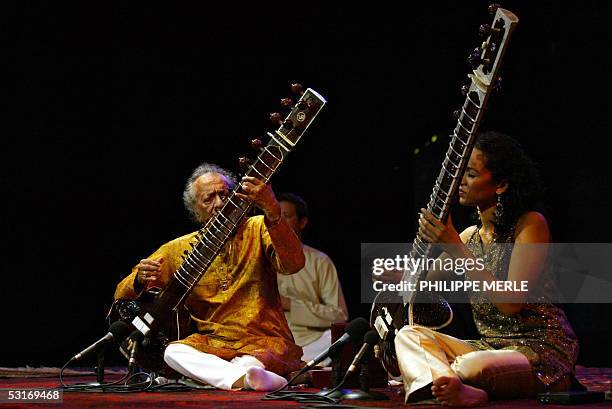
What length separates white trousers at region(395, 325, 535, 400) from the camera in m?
3.38

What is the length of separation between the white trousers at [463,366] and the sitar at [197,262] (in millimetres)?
1106

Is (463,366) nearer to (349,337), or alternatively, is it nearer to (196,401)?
(349,337)

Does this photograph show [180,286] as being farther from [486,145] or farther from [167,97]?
[167,97]

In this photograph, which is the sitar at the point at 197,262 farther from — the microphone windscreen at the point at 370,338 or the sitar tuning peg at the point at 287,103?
the microphone windscreen at the point at 370,338

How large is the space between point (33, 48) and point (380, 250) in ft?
9.28

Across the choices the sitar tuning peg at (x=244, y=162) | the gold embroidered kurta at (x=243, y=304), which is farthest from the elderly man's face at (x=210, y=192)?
the sitar tuning peg at (x=244, y=162)

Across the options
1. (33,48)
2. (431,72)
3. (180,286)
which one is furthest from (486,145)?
(33,48)

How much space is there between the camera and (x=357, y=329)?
3.44 m

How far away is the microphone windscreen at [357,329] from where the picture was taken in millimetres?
3422

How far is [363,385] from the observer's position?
356cm

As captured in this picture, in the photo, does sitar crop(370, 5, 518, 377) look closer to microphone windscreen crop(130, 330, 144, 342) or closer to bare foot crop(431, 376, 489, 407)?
bare foot crop(431, 376, 489, 407)

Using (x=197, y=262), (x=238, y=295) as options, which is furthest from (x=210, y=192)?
(x=238, y=295)

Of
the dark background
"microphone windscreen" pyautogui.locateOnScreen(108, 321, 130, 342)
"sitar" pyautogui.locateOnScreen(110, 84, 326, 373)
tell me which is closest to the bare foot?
"sitar" pyautogui.locateOnScreen(110, 84, 326, 373)

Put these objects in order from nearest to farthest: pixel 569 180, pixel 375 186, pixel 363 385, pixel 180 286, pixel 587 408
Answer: pixel 587 408
pixel 363 385
pixel 180 286
pixel 569 180
pixel 375 186
